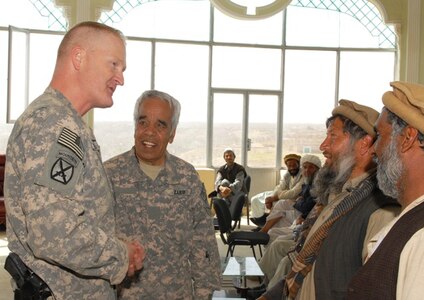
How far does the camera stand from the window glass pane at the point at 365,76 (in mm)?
11961

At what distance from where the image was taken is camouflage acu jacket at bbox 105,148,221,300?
7.77ft

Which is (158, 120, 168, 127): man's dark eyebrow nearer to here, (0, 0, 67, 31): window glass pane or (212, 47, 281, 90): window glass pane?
(0, 0, 67, 31): window glass pane

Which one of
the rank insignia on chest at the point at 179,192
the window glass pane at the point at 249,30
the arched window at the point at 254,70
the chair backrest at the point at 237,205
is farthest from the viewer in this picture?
the window glass pane at the point at 249,30

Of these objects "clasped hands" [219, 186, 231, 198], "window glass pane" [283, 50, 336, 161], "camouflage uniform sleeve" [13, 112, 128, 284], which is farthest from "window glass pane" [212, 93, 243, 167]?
"camouflage uniform sleeve" [13, 112, 128, 284]

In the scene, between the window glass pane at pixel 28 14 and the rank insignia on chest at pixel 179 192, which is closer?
the rank insignia on chest at pixel 179 192

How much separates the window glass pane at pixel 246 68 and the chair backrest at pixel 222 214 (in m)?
5.89

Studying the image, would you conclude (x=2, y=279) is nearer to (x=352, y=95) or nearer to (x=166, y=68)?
(x=166, y=68)

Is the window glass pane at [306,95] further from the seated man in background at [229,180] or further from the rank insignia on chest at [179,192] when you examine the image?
the rank insignia on chest at [179,192]

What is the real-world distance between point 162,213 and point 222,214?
4.02 meters

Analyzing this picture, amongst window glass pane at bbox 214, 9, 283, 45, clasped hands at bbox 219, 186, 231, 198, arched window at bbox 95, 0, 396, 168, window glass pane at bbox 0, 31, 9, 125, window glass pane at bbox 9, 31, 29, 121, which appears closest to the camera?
clasped hands at bbox 219, 186, 231, 198

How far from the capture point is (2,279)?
19.2ft

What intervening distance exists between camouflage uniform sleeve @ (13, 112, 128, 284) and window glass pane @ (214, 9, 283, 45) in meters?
10.6

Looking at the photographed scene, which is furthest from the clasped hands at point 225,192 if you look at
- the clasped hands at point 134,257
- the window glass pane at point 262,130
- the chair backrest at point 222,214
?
the clasped hands at point 134,257

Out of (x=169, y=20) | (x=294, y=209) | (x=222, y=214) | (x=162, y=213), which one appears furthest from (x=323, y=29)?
(x=162, y=213)
